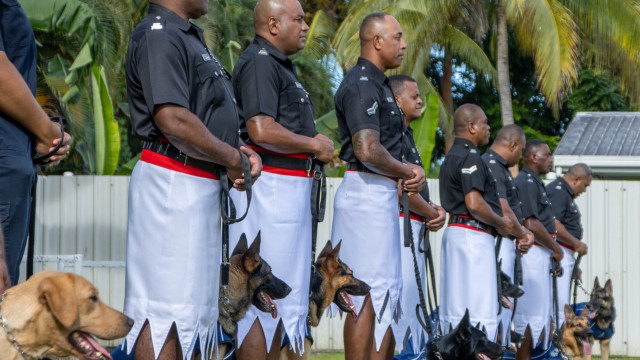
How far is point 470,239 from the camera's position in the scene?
22.9 ft

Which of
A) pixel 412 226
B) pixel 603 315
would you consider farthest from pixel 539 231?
pixel 603 315

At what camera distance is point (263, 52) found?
464 centimetres

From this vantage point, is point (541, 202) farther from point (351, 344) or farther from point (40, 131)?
point (40, 131)

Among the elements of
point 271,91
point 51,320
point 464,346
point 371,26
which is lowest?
point 464,346

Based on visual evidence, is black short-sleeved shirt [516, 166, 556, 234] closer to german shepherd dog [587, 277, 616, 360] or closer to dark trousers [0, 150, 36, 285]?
german shepherd dog [587, 277, 616, 360]

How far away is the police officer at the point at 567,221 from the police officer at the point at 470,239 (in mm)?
3225

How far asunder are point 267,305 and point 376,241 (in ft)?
3.46

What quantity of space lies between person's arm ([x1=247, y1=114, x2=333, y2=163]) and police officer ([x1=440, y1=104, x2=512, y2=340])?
2635 mm

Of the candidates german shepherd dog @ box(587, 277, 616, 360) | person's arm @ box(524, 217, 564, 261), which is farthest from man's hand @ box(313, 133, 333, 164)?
german shepherd dog @ box(587, 277, 616, 360)

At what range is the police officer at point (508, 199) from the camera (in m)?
7.60

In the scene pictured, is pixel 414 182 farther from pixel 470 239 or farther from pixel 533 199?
pixel 533 199

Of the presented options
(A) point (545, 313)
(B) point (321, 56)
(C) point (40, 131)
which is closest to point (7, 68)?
(C) point (40, 131)

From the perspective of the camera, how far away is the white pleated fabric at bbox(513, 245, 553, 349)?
8.70 meters

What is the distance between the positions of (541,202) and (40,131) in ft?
22.3
